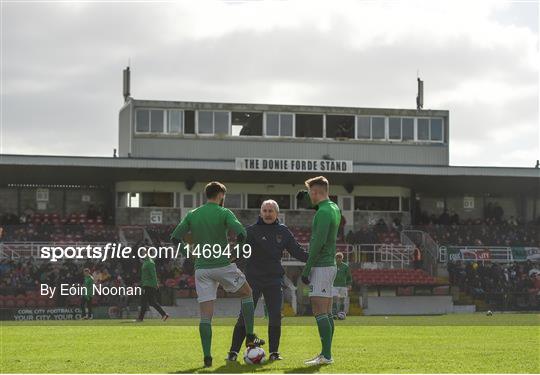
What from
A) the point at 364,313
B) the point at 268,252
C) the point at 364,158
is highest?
the point at 364,158

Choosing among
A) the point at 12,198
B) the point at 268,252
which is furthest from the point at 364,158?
the point at 268,252

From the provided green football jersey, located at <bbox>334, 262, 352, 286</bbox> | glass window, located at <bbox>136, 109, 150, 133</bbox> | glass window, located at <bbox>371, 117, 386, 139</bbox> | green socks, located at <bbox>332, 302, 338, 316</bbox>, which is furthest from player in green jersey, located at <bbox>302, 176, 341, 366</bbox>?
glass window, located at <bbox>371, 117, 386, 139</bbox>

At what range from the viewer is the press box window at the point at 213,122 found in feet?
159

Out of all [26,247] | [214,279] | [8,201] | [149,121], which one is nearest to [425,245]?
[149,121]

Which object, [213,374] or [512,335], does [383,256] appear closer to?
[512,335]

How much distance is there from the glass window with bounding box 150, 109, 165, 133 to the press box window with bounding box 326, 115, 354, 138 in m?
7.72

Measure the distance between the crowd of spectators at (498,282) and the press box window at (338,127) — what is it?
1055 cm

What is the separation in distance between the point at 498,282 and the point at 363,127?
1333 cm

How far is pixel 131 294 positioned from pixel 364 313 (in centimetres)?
798

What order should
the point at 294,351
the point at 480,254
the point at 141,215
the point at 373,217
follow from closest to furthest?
the point at 294,351
the point at 480,254
the point at 141,215
the point at 373,217

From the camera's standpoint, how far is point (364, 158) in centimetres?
4912

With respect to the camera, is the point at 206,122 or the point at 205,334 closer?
the point at 205,334

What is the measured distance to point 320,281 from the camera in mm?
12438

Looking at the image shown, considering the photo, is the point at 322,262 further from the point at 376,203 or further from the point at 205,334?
the point at 376,203
